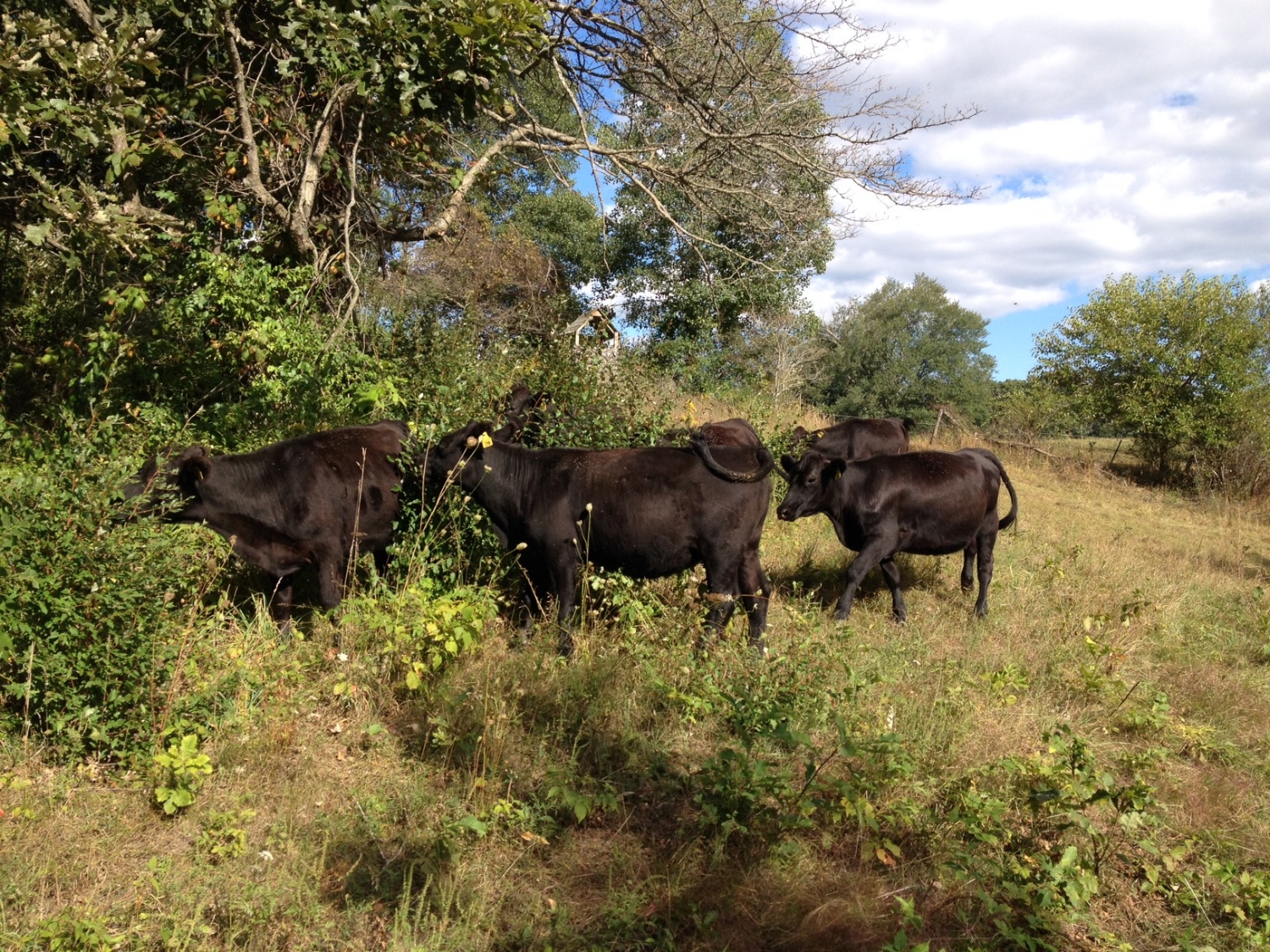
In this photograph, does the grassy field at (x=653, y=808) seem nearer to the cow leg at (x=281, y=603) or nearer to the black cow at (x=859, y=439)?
the cow leg at (x=281, y=603)

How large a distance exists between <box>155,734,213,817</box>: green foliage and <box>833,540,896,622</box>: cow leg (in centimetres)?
505

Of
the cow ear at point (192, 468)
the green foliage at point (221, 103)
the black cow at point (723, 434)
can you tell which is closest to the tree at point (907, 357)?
the black cow at point (723, 434)

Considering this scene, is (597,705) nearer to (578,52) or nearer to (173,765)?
(173,765)

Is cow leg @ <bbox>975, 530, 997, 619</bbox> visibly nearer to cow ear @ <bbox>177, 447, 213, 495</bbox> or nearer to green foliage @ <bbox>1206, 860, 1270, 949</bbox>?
green foliage @ <bbox>1206, 860, 1270, 949</bbox>

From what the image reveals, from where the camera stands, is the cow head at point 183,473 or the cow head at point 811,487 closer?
the cow head at point 183,473

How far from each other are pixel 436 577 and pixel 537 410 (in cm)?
189

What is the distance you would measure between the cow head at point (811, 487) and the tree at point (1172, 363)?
825 inches

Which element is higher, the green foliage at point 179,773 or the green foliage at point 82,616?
the green foliage at point 82,616

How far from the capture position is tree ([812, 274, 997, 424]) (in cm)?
4762

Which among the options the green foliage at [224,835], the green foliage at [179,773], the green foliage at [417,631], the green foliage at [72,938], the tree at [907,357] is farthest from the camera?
the tree at [907,357]

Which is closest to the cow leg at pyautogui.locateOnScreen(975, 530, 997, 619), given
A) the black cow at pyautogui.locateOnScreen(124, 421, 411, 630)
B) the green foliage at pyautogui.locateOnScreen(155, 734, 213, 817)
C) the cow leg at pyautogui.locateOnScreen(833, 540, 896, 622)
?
the cow leg at pyautogui.locateOnScreen(833, 540, 896, 622)

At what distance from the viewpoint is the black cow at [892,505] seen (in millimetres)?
7566

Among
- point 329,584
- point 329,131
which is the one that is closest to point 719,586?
point 329,584

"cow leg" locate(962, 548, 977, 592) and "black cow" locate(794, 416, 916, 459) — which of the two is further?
"black cow" locate(794, 416, 916, 459)
